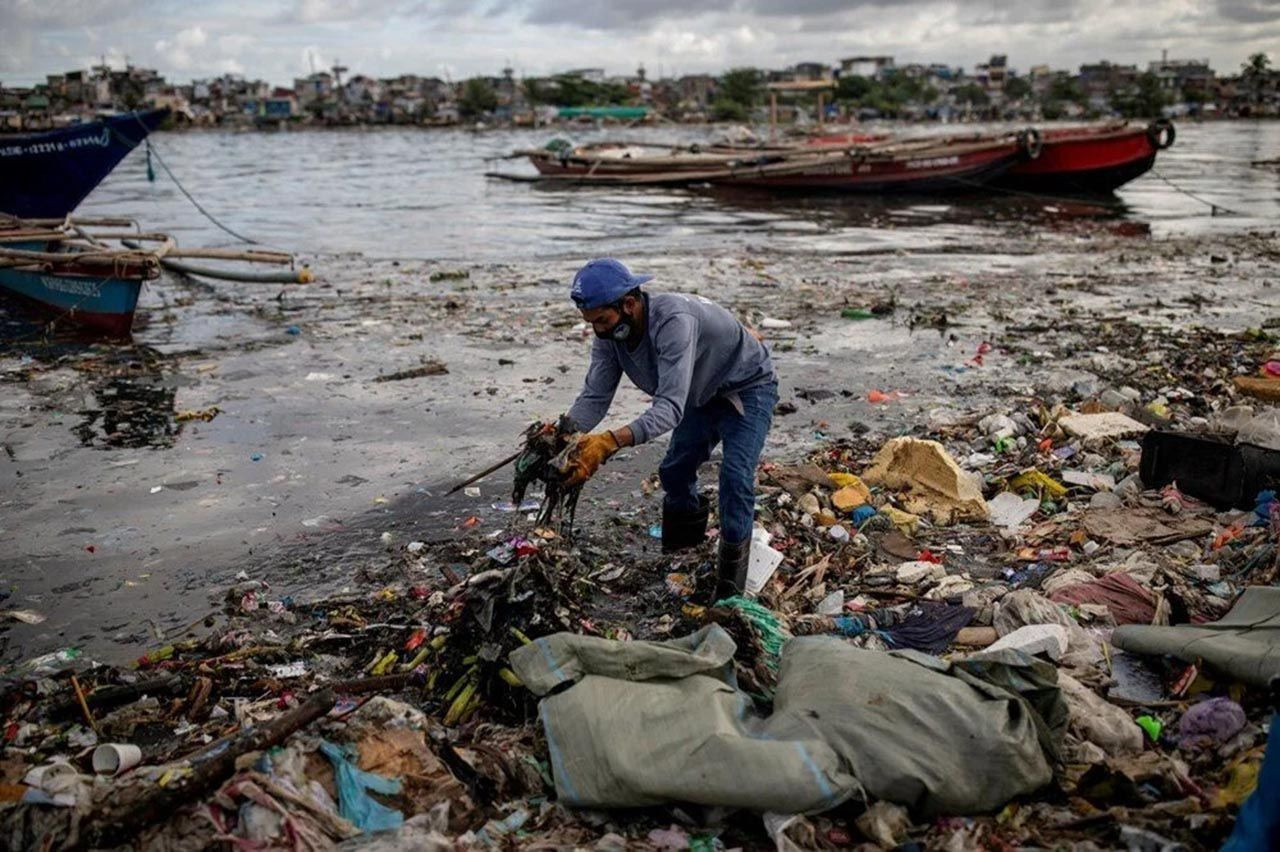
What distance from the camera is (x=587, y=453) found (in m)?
3.37

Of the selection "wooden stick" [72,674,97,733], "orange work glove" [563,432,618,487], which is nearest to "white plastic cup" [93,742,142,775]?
"wooden stick" [72,674,97,733]

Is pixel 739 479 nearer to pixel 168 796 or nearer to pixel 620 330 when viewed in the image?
pixel 620 330

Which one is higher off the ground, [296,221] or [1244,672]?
[296,221]

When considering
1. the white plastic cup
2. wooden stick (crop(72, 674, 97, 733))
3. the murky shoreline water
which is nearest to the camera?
the white plastic cup

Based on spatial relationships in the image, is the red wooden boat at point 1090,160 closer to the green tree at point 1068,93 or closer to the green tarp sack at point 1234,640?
the green tarp sack at point 1234,640

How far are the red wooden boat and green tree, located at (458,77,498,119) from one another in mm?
80059

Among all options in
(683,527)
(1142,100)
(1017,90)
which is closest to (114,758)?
(683,527)

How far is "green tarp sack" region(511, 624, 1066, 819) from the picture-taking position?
2.53 meters

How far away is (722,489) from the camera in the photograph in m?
3.94

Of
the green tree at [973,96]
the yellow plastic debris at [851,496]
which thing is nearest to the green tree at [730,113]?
the green tree at [973,96]

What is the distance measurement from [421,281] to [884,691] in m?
10.4

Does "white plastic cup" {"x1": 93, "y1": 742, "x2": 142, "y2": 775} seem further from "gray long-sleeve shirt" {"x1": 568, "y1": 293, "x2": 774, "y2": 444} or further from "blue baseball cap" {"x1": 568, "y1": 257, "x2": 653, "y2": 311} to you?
"blue baseball cap" {"x1": 568, "y1": 257, "x2": 653, "y2": 311}

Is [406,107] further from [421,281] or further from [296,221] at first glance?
[421,281]

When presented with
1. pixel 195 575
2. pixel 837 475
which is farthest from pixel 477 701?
pixel 837 475
